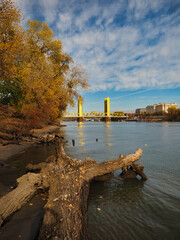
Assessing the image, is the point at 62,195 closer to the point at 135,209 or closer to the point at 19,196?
the point at 19,196

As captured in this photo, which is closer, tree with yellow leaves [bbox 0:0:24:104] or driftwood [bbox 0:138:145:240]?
driftwood [bbox 0:138:145:240]

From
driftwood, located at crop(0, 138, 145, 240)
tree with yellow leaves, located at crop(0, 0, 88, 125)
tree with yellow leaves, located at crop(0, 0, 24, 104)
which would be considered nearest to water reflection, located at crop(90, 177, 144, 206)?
driftwood, located at crop(0, 138, 145, 240)

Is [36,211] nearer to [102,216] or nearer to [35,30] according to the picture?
[102,216]

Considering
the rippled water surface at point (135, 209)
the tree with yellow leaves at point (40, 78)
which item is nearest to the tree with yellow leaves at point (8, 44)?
the tree with yellow leaves at point (40, 78)

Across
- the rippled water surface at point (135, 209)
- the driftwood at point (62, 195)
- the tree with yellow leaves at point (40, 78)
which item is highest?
the tree with yellow leaves at point (40, 78)

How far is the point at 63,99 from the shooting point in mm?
22219

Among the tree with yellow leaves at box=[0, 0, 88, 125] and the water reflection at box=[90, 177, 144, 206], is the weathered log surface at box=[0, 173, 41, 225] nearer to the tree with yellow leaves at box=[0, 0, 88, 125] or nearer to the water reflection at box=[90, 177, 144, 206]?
the water reflection at box=[90, 177, 144, 206]

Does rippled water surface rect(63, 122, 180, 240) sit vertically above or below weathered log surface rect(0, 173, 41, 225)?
below

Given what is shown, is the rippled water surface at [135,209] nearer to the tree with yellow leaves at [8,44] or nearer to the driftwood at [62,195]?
the driftwood at [62,195]

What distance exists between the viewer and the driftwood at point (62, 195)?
3.22 metres

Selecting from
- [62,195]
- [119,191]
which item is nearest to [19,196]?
[62,195]

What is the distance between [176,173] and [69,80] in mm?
19364

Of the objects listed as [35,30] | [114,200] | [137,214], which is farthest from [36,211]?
[35,30]

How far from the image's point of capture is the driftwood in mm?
3217
